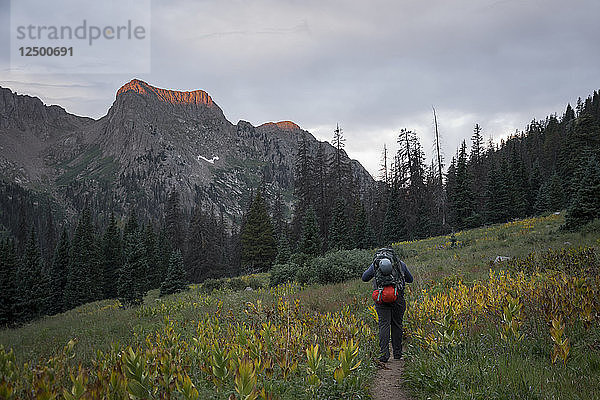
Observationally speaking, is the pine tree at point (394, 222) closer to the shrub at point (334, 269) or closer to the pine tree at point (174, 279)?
the pine tree at point (174, 279)

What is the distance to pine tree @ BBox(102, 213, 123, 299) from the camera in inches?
1684

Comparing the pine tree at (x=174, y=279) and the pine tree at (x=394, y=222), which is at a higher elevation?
the pine tree at (x=394, y=222)

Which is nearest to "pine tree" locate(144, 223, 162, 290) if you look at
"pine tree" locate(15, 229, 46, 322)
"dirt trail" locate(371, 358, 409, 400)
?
"pine tree" locate(15, 229, 46, 322)

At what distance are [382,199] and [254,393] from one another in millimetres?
53981

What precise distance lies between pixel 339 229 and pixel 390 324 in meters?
29.3

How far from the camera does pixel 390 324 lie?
560 cm

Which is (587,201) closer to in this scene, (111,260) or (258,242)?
(258,242)

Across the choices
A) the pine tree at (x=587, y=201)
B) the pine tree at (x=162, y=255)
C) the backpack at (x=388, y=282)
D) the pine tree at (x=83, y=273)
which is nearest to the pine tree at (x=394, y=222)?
the pine tree at (x=587, y=201)

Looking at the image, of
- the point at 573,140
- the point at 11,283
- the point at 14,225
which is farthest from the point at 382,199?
the point at 14,225

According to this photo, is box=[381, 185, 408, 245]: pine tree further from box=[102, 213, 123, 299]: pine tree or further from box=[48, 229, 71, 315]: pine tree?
box=[48, 229, 71, 315]: pine tree

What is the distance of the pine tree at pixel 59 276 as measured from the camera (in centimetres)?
4016

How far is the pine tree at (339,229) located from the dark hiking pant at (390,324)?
2898cm

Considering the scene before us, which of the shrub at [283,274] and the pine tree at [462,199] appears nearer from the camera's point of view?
the shrub at [283,274]

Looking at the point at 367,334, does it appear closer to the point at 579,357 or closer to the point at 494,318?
the point at 494,318
